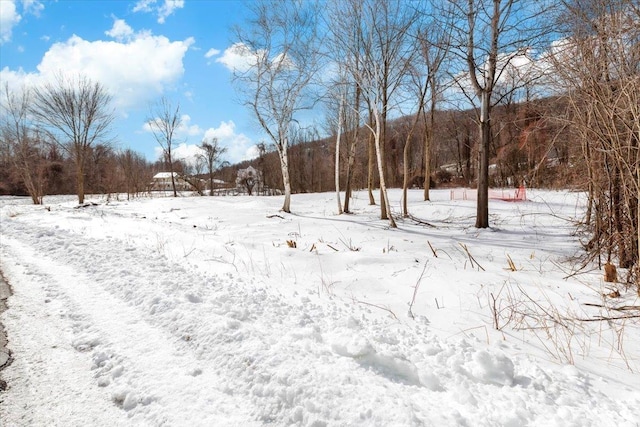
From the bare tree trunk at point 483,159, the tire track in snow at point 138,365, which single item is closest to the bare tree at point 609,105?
the tire track in snow at point 138,365

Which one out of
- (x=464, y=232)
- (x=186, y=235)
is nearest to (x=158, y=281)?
(x=186, y=235)

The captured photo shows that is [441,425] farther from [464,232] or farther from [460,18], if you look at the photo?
[460,18]

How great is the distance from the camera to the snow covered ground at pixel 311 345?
6.13 ft

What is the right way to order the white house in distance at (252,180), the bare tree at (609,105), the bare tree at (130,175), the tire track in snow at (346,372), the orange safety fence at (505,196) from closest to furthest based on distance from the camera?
the tire track in snow at (346,372), the bare tree at (609,105), the orange safety fence at (505,196), the bare tree at (130,175), the white house in distance at (252,180)

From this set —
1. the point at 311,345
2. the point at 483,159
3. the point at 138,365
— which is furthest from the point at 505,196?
the point at 138,365

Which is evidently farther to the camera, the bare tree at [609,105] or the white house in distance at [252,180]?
the white house in distance at [252,180]

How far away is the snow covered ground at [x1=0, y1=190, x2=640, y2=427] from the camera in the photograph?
6.13 ft

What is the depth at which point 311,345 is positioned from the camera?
2557 millimetres

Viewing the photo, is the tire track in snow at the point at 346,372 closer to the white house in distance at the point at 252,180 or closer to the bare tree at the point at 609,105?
the bare tree at the point at 609,105

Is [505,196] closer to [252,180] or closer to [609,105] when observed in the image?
[609,105]

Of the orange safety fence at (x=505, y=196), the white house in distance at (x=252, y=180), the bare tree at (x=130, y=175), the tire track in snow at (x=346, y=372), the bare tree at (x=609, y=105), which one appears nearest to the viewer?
the tire track in snow at (x=346, y=372)

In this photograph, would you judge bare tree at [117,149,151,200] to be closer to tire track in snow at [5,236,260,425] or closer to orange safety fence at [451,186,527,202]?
orange safety fence at [451,186,527,202]

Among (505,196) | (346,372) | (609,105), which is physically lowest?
(346,372)

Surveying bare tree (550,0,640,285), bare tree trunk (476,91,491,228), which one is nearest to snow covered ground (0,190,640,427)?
bare tree (550,0,640,285)
